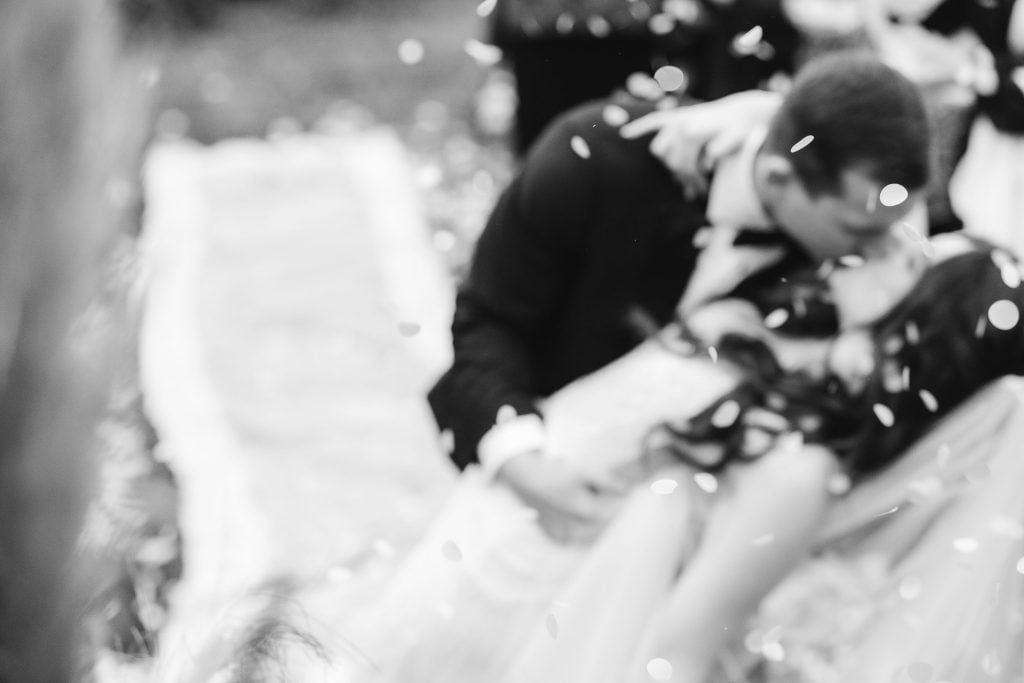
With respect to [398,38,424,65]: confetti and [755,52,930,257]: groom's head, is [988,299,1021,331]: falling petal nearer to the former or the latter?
[755,52,930,257]: groom's head

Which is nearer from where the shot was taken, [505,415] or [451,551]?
[505,415]

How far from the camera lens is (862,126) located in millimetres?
1414

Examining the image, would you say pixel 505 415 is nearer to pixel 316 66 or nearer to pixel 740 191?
pixel 740 191

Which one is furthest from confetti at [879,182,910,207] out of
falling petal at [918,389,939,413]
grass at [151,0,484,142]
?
grass at [151,0,484,142]

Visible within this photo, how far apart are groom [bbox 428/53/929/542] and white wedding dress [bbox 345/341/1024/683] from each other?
67 mm

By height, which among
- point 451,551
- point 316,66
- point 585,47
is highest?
point 451,551

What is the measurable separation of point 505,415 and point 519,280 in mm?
180

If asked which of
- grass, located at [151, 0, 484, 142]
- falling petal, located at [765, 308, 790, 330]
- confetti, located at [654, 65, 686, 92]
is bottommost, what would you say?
grass, located at [151, 0, 484, 142]

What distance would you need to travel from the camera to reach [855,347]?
59.9 inches

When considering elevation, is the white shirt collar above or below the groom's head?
below

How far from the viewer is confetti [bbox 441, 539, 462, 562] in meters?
1.71

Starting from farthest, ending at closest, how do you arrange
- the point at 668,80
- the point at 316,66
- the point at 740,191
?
the point at 316,66 < the point at 668,80 < the point at 740,191

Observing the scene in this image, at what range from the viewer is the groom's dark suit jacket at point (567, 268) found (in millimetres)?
1609

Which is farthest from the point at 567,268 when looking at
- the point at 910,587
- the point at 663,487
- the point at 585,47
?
the point at 585,47
